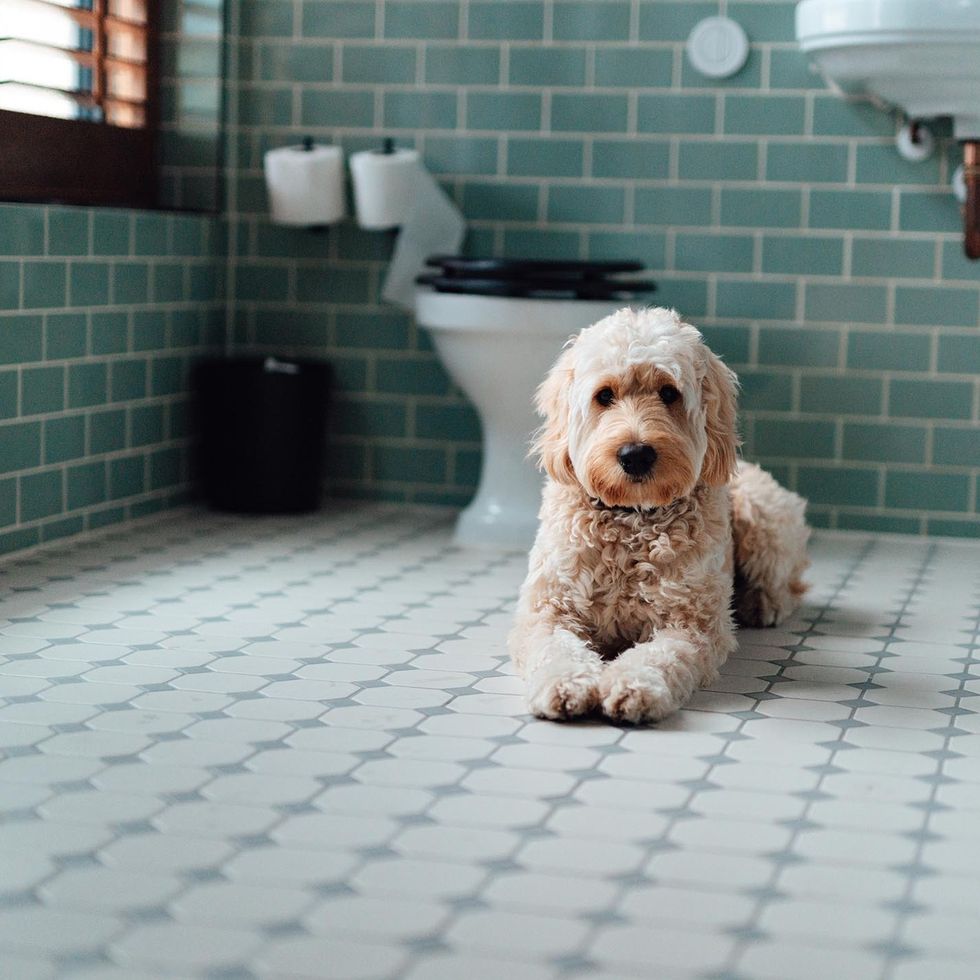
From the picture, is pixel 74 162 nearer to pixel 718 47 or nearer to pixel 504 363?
pixel 504 363

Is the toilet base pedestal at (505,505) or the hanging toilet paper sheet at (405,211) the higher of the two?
→ the hanging toilet paper sheet at (405,211)

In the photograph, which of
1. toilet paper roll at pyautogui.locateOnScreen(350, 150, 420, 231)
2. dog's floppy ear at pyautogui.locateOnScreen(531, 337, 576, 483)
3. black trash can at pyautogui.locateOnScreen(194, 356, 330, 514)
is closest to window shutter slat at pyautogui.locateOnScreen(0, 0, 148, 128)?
toilet paper roll at pyautogui.locateOnScreen(350, 150, 420, 231)

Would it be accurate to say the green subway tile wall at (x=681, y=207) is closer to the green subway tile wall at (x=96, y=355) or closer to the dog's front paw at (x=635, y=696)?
the green subway tile wall at (x=96, y=355)

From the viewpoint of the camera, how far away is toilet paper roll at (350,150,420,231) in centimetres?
399

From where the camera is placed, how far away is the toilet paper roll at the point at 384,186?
3.99 m

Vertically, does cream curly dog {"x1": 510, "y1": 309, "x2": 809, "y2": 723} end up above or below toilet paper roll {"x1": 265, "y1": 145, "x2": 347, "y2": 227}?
below

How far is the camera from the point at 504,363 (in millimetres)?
3666

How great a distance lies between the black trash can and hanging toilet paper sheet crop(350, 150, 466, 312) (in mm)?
342

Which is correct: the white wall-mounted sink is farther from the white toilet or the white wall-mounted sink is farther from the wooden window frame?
the wooden window frame

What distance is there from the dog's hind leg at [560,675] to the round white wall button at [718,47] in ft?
6.94

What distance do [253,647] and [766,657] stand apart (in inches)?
35.1

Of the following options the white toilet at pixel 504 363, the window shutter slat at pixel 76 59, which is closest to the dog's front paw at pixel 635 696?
the white toilet at pixel 504 363

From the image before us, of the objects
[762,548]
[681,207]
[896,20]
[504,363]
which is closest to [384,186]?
[504,363]

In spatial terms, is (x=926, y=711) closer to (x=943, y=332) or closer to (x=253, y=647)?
(x=253, y=647)
